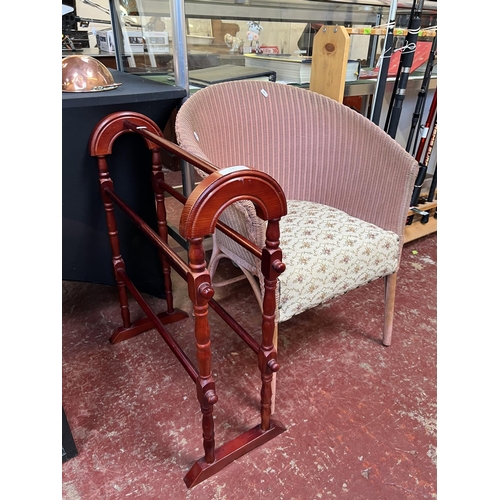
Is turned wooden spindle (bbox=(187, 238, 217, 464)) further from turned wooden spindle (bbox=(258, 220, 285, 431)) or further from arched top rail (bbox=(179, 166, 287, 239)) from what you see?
turned wooden spindle (bbox=(258, 220, 285, 431))

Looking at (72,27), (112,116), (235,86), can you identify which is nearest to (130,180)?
(112,116)

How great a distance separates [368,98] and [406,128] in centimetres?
73

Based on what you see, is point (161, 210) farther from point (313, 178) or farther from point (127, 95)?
point (313, 178)

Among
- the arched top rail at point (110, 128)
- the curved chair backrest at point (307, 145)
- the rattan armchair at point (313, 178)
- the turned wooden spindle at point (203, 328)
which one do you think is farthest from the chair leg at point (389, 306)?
the arched top rail at point (110, 128)

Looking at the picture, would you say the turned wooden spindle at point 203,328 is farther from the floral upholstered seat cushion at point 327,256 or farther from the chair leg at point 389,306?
the chair leg at point 389,306

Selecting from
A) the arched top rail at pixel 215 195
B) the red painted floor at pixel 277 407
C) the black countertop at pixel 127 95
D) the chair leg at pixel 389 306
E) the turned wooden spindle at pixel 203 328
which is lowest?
the red painted floor at pixel 277 407

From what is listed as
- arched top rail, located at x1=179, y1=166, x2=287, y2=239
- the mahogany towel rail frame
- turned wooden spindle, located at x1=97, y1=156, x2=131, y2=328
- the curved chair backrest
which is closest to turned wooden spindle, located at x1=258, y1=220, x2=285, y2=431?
the mahogany towel rail frame

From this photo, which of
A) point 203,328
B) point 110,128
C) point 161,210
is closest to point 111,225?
point 161,210

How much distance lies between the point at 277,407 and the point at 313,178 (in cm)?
81

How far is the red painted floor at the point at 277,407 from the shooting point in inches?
40.8

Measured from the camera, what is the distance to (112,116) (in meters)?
1.18

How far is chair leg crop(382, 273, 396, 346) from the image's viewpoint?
54.7 inches

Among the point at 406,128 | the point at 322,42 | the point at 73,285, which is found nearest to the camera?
the point at 322,42

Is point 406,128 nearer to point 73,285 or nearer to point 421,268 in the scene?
point 421,268
